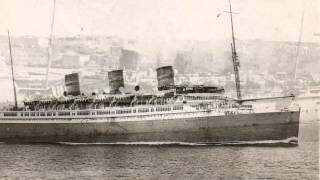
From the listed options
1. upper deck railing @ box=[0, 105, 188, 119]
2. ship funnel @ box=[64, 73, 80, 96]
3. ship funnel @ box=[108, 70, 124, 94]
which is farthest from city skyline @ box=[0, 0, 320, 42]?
upper deck railing @ box=[0, 105, 188, 119]

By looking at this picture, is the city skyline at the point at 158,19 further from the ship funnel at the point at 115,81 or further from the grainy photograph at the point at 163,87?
the ship funnel at the point at 115,81

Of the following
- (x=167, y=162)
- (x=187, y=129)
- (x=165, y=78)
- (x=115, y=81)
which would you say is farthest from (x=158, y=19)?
(x=187, y=129)

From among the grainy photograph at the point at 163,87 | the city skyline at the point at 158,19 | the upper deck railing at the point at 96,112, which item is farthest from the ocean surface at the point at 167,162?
the city skyline at the point at 158,19

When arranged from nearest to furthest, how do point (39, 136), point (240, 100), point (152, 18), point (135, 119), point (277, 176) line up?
point (277, 176)
point (152, 18)
point (240, 100)
point (135, 119)
point (39, 136)

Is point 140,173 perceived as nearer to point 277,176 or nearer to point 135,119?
point 277,176

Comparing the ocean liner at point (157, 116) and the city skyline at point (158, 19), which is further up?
the city skyline at point (158, 19)

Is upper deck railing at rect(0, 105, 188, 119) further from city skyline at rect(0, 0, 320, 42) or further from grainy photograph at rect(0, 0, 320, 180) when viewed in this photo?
city skyline at rect(0, 0, 320, 42)

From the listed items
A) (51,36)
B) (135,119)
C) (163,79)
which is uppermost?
(51,36)

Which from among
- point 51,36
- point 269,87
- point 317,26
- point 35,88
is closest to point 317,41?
point 317,26
